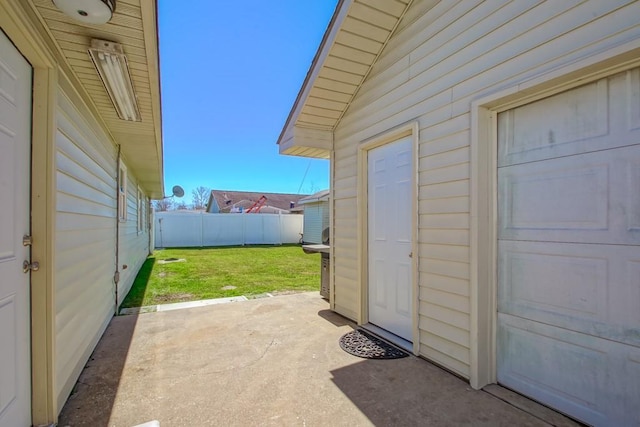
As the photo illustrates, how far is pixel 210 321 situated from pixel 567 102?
4.24 m

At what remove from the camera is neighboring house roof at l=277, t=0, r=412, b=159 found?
3113mm

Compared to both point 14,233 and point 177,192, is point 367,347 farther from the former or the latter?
point 177,192

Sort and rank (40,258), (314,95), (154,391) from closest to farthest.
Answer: (40,258) < (154,391) < (314,95)

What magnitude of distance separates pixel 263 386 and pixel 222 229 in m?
15.3

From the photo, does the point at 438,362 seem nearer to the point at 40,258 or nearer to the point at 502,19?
the point at 502,19

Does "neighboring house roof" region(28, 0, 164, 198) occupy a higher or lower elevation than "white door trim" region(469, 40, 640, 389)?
higher

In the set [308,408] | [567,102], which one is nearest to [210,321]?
[308,408]

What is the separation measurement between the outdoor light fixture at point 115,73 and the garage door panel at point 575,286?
314 cm

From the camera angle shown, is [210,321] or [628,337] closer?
[628,337]

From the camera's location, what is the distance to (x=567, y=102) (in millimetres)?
2031

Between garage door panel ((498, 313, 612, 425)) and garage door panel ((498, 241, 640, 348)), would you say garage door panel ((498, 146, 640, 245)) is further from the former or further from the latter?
garage door panel ((498, 313, 612, 425))

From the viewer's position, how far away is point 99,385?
2.51m

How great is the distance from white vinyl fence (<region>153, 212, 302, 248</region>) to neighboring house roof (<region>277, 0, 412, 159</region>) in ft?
43.5

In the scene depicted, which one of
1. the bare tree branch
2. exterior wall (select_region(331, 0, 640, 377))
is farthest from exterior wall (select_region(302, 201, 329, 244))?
the bare tree branch
